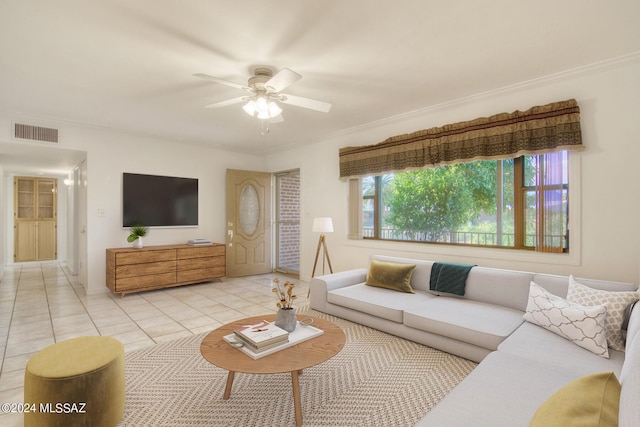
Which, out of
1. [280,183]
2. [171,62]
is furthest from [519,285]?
[280,183]

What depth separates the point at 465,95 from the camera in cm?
351

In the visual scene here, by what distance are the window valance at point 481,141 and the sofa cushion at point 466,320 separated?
1600 millimetres

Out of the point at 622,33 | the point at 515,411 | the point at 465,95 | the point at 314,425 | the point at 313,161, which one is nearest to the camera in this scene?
the point at 515,411

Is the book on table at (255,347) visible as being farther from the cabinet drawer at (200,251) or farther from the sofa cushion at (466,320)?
the cabinet drawer at (200,251)

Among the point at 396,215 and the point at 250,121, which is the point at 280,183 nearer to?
the point at 250,121

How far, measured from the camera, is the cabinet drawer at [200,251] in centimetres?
512

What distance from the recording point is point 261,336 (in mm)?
2006

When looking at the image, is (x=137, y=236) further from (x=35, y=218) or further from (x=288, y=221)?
(x=35, y=218)

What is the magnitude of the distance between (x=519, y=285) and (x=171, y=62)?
12.0 ft

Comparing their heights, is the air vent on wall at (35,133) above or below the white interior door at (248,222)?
above

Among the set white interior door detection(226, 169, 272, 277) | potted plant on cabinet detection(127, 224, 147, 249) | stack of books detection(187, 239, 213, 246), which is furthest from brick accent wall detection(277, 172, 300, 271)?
potted plant on cabinet detection(127, 224, 147, 249)

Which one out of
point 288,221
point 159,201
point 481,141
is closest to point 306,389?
point 481,141

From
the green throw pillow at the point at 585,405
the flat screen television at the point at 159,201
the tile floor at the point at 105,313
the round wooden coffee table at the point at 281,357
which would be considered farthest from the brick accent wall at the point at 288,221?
the green throw pillow at the point at 585,405

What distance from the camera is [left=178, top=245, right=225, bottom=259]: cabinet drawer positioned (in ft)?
16.8
